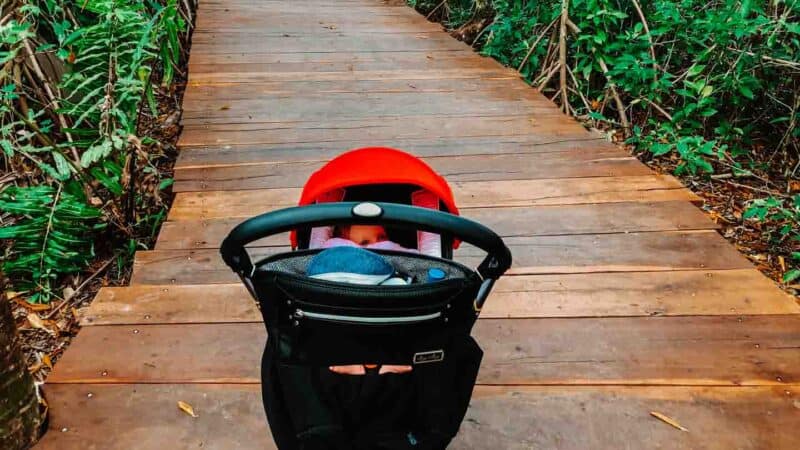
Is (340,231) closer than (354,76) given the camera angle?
Yes

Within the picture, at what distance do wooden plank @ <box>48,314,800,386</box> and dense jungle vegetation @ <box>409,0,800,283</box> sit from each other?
4.09 ft

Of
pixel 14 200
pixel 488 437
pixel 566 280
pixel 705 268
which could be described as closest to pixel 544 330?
pixel 566 280

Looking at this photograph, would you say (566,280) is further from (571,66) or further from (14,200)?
(571,66)

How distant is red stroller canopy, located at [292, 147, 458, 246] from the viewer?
1377 mm

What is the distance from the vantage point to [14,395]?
51.6 inches

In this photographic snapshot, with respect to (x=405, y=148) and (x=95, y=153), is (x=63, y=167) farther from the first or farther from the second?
(x=405, y=148)

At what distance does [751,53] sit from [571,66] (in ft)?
4.74

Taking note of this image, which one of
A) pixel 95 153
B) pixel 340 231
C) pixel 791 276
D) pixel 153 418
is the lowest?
pixel 791 276

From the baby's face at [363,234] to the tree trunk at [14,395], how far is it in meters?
0.73

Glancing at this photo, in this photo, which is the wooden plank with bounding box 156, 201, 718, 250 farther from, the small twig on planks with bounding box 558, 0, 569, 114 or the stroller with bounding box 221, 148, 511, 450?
the small twig on planks with bounding box 558, 0, 569, 114

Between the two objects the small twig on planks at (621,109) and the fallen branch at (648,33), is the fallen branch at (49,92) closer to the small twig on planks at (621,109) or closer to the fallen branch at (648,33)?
the small twig on planks at (621,109)

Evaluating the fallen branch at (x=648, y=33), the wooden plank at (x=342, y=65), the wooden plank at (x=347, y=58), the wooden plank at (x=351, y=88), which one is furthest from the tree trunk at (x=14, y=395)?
the fallen branch at (x=648, y=33)

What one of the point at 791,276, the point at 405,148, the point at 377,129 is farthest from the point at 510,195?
the point at 791,276

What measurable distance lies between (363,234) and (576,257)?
41.0 inches
